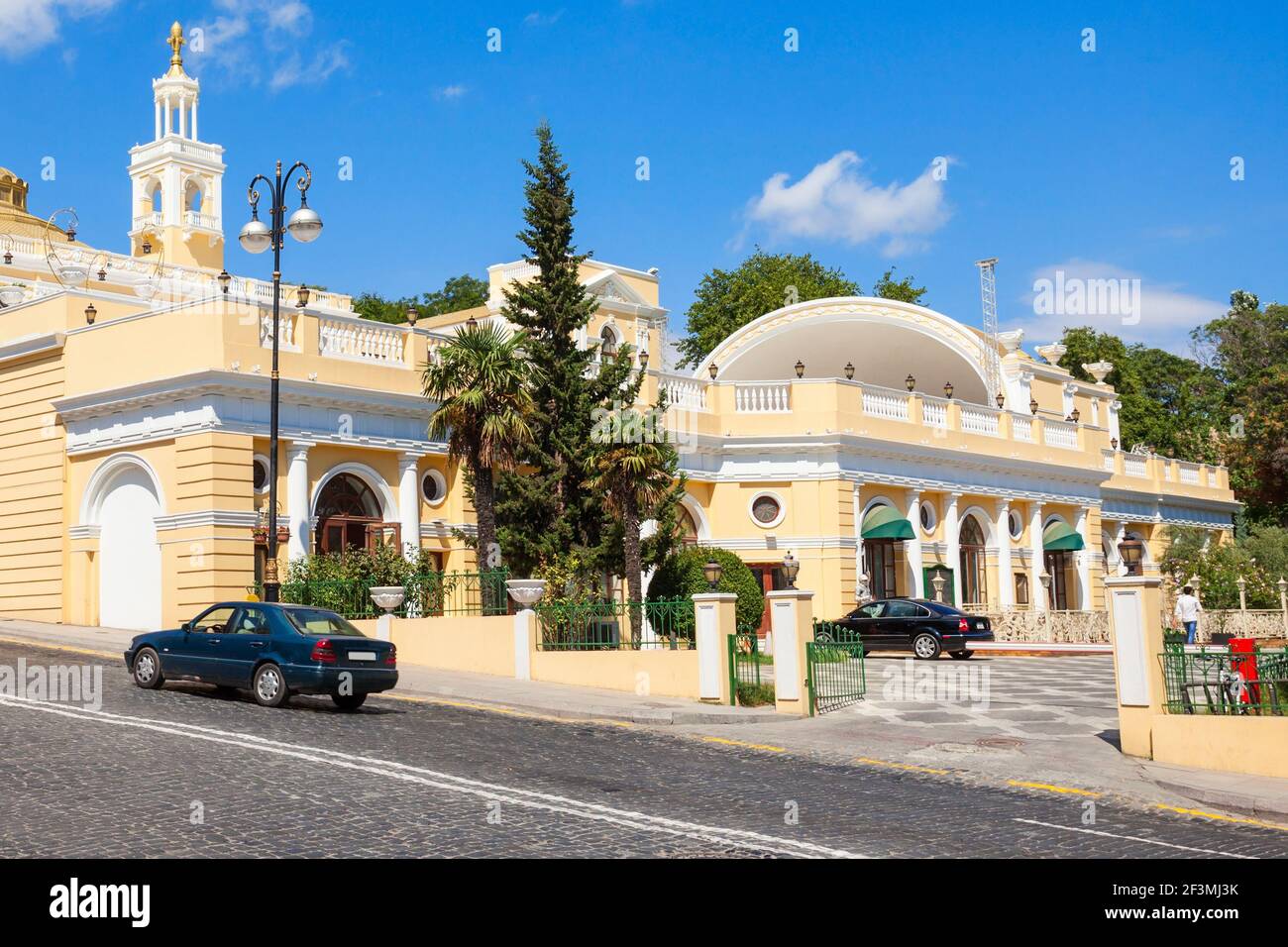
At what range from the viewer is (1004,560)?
141 ft

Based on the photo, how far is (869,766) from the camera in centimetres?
1622

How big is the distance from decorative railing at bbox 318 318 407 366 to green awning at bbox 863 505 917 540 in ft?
45.0

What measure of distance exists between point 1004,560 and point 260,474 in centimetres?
2402

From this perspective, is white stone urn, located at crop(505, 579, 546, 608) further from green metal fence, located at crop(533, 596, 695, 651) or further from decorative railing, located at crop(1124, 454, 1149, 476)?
decorative railing, located at crop(1124, 454, 1149, 476)

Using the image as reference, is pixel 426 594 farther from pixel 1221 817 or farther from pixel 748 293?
pixel 748 293

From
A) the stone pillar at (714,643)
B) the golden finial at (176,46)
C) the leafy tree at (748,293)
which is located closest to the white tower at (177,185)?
the golden finial at (176,46)

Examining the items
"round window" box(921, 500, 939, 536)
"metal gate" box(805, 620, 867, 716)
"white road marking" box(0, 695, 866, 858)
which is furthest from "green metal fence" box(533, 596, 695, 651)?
"round window" box(921, 500, 939, 536)

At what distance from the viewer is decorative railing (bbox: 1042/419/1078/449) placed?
46.7m

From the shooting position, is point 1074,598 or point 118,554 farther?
point 1074,598

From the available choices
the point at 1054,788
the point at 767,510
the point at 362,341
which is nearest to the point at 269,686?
the point at 1054,788

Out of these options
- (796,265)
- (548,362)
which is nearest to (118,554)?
(548,362)
